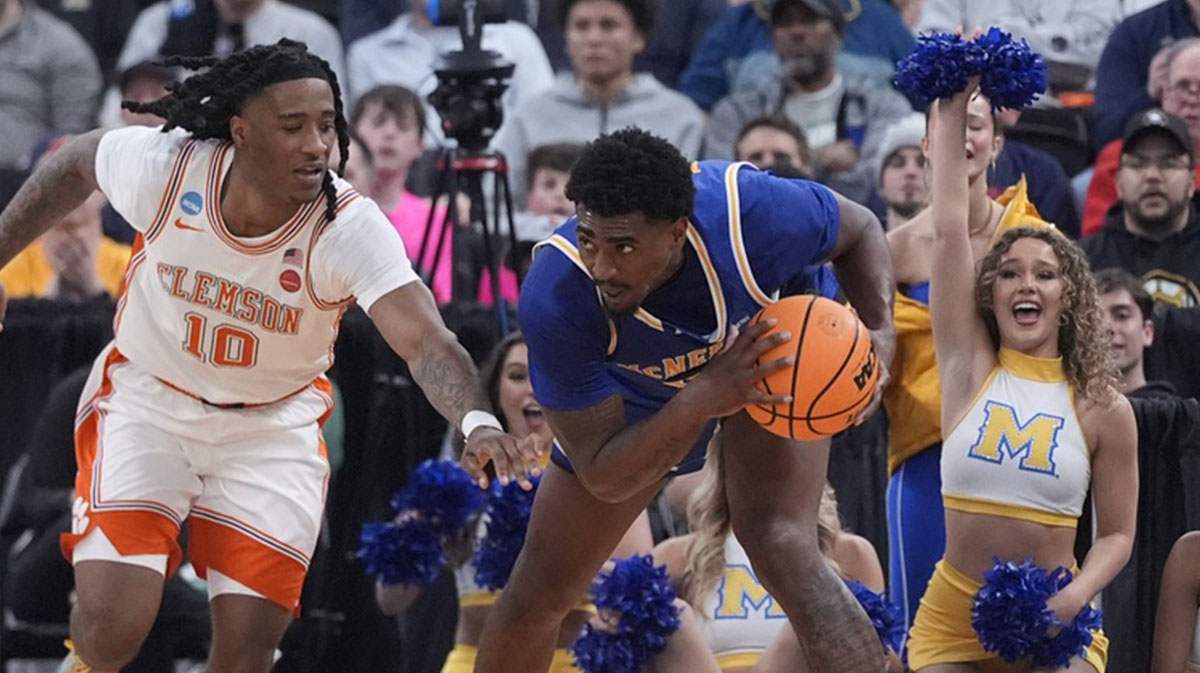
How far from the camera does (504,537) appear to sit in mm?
6703

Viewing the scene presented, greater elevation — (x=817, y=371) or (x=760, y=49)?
(x=760, y=49)

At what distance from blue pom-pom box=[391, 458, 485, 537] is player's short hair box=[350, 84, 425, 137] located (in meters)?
2.72

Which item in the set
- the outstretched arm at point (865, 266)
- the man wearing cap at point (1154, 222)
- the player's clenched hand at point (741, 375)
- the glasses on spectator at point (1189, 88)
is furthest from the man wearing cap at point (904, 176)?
the player's clenched hand at point (741, 375)

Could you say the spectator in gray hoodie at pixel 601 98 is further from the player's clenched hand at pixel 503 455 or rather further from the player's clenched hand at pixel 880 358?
the player's clenched hand at pixel 503 455

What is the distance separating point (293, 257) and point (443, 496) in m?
1.57

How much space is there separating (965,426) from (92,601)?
2618mm

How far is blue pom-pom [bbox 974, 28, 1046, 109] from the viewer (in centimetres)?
604

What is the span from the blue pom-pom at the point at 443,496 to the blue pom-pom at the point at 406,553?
47 millimetres

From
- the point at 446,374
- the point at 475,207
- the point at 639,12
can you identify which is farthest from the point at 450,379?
the point at 639,12

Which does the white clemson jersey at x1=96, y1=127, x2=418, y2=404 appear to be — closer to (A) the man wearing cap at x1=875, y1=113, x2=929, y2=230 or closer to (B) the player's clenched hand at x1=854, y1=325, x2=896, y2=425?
(B) the player's clenched hand at x1=854, y1=325, x2=896, y2=425

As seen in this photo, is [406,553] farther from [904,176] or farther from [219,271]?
[904,176]

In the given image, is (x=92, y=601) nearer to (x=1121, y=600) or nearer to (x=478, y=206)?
(x=478, y=206)

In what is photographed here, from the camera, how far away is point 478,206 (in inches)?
316

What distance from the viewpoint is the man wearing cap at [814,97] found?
9016 mm
